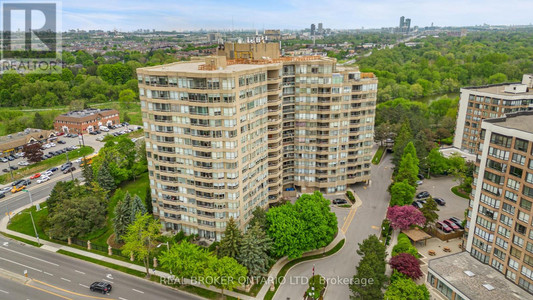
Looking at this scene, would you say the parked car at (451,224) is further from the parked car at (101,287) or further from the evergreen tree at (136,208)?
the parked car at (101,287)

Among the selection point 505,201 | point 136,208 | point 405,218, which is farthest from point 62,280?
point 505,201

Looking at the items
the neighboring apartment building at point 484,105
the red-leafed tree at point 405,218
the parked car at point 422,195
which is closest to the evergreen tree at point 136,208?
the red-leafed tree at point 405,218

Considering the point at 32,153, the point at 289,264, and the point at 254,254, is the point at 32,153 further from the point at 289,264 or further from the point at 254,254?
the point at 289,264

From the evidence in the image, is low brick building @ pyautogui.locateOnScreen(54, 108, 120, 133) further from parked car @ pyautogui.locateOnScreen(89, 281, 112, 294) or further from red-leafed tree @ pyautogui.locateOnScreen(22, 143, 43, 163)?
parked car @ pyautogui.locateOnScreen(89, 281, 112, 294)

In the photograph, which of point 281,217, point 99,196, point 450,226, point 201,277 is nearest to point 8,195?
point 99,196

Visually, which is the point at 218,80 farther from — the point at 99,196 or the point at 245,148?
the point at 99,196

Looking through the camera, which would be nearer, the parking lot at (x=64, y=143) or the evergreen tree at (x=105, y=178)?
the evergreen tree at (x=105, y=178)

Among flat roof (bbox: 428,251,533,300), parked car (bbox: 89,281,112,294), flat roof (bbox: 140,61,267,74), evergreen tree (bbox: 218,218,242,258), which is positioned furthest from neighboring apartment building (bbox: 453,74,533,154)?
parked car (bbox: 89,281,112,294)
